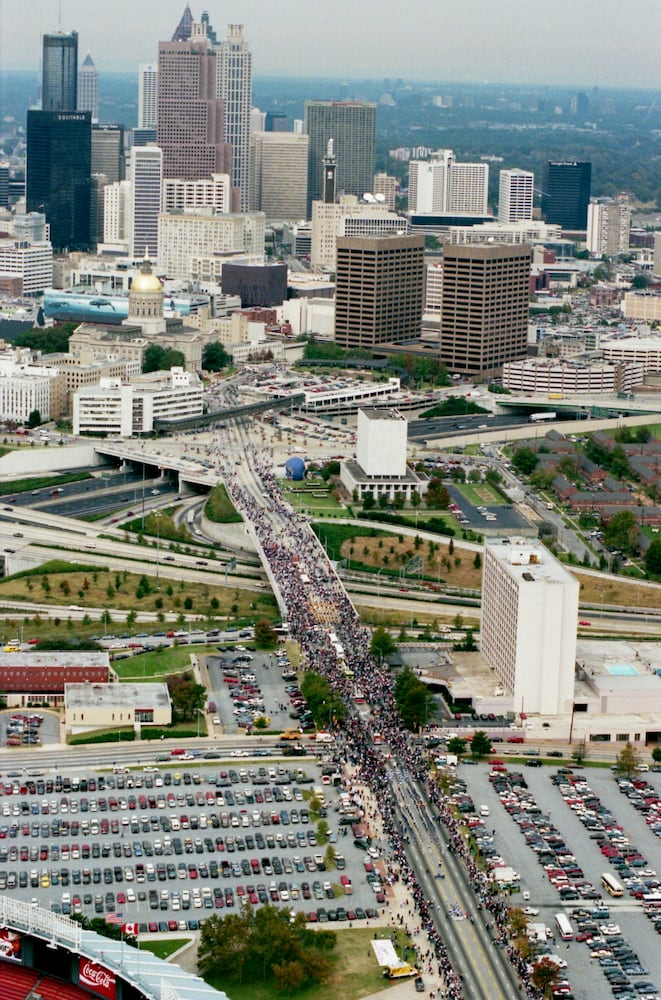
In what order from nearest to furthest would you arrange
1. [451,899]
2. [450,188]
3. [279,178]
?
[451,899]
[279,178]
[450,188]

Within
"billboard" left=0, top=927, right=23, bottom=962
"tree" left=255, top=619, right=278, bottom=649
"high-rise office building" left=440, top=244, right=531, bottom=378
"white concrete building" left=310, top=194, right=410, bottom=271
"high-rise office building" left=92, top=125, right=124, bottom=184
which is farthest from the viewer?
"high-rise office building" left=92, top=125, right=124, bottom=184

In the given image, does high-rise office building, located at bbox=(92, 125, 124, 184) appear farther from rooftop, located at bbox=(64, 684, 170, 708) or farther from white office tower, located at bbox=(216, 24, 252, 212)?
rooftop, located at bbox=(64, 684, 170, 708)

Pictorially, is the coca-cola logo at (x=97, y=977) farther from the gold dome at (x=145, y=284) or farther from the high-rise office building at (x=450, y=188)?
the high-rise office building at (x=450, y=188)

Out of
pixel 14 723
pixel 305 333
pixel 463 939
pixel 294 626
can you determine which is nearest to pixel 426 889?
pixel 463 939

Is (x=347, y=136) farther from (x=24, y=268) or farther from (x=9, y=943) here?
(x=9, y=943)

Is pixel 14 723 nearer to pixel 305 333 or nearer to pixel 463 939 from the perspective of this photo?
pixel 463 939

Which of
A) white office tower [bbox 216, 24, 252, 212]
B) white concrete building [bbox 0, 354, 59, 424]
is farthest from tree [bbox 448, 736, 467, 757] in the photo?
white office tower [bbox 216, 24, 252, 212]

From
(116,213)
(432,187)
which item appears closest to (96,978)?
(116,213)
